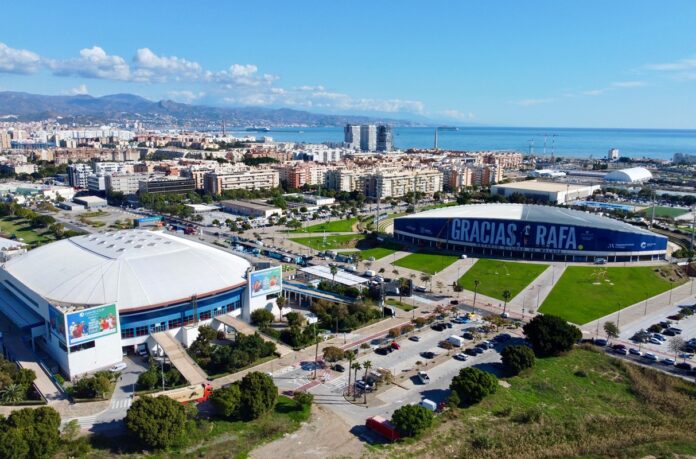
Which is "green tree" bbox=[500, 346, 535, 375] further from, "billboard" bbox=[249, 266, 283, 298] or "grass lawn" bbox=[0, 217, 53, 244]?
"grass lawn" bbox=[0, 217, 53, 244]

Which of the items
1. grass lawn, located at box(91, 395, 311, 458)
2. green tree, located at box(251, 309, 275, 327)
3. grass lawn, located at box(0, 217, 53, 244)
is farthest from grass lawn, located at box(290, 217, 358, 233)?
grass lawn, located at box(91, 395, 311, 458)

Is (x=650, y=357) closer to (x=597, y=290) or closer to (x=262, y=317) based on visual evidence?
(x=597, y=290)

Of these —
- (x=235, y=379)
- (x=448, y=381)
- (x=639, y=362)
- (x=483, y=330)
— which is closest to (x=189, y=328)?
(x=235, y=379)

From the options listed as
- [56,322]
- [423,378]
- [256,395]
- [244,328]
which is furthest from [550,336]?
[56,322]

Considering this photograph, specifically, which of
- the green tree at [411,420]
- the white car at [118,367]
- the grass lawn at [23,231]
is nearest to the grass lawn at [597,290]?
the green tree at [411,420]

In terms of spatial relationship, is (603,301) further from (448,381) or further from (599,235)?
(448,381)

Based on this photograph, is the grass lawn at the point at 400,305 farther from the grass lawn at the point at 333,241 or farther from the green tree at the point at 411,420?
the grass lawn at the point at 333,241
